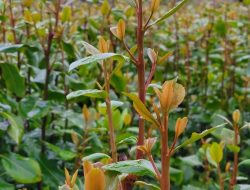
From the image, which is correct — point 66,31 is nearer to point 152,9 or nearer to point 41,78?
point 41,78

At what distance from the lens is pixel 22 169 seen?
152 cm

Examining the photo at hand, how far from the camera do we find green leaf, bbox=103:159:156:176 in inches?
30.0

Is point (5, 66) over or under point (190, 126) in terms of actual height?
over

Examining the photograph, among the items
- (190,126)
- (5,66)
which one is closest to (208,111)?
(190,126)

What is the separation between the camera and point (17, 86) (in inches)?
68.8

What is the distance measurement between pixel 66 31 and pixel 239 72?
39.9 inches

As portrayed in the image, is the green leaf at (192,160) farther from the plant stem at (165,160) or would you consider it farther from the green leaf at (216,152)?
the plant stem at (165,160)

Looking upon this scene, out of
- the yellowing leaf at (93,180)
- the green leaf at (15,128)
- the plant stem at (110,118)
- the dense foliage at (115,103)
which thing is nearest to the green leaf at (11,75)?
the dense foliage at (115,103)

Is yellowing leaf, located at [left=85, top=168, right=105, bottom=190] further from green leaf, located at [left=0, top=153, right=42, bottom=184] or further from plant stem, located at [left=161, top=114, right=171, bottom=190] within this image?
green leaf, located at [left=0, top=153, right=42, bottom=184]

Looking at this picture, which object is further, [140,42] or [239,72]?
[239,72]

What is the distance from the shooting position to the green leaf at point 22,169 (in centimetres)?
149

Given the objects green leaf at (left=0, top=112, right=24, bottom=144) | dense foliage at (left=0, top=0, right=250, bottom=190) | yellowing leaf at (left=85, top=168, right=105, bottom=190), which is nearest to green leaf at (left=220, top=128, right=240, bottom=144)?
dense foliage at (left=0, top=0, right=250, bottom=190)

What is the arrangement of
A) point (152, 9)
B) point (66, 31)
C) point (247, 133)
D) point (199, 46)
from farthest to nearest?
point (199, 46) < point (247, 133) < point (66, 31) < point (152, 9)

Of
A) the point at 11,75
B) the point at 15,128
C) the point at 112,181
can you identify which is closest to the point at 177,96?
the point at 112,181
